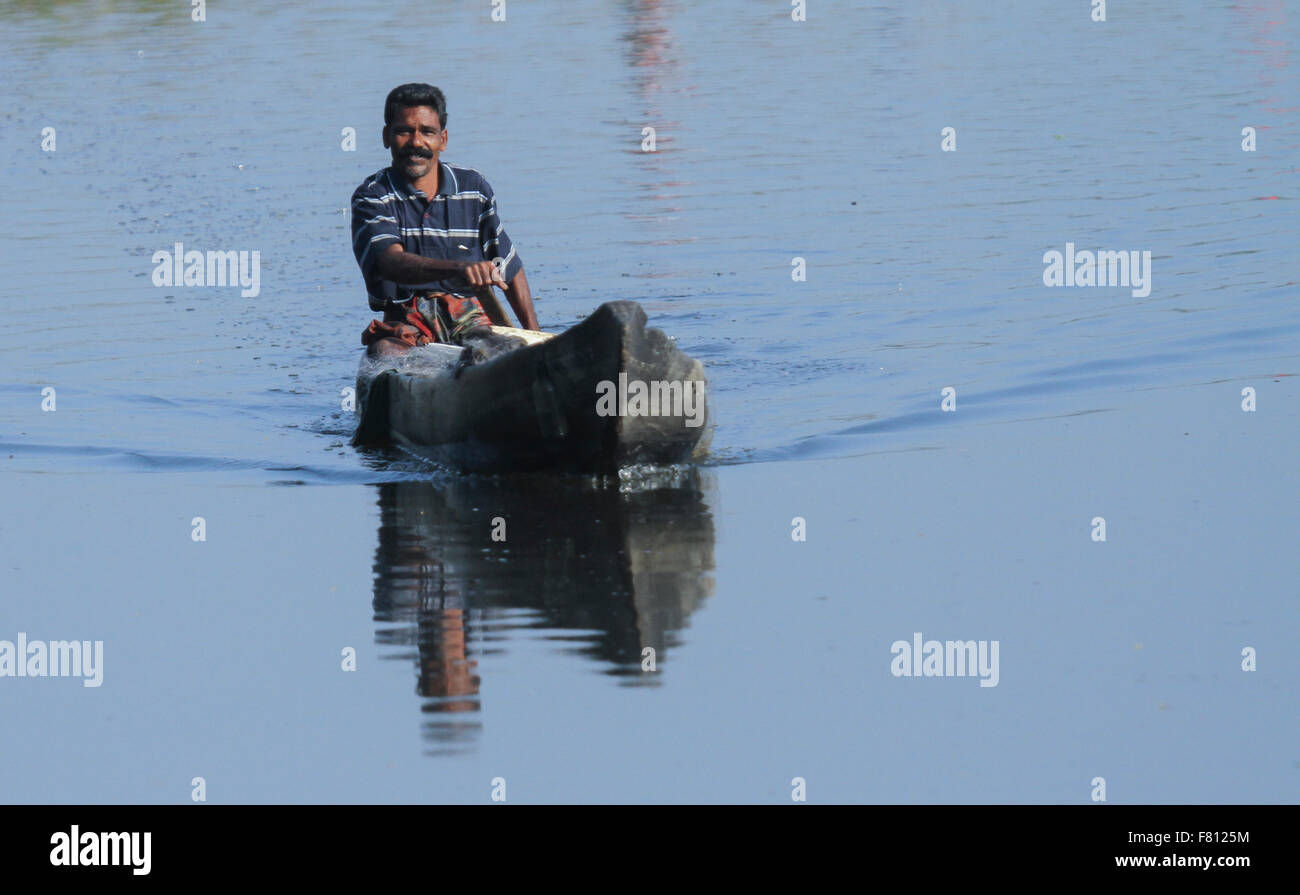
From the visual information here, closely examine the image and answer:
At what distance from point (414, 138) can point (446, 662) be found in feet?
10.7

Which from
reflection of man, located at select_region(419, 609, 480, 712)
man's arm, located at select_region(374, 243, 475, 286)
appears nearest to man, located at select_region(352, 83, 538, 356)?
man's arm, located at select_region(374, 243, 475, 286)

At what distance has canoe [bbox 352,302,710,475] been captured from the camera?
8.59 metres

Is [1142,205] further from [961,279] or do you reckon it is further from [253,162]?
[253,162]

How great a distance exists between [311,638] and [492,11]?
89.6 ft

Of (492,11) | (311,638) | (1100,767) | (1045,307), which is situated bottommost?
(1100,767)

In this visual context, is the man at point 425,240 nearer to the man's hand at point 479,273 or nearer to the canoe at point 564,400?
the man's hand at point 479,273

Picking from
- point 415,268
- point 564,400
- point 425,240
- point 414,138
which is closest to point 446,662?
point 564,400

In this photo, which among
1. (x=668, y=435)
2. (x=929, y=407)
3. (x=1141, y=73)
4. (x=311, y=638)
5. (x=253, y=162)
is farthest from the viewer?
(x=1141, y=73)

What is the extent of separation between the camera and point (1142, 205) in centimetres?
1606

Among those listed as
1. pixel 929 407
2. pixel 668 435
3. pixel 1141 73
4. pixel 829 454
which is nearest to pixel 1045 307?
pixel 929 407

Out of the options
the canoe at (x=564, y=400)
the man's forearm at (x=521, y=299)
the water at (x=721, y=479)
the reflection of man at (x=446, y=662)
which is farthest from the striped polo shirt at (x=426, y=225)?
the reflection of man at (x=446, y=662)

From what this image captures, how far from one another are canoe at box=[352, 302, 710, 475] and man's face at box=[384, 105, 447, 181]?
85 centimetres

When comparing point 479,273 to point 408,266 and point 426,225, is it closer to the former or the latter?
point 408,266

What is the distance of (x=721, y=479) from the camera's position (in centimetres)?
951
